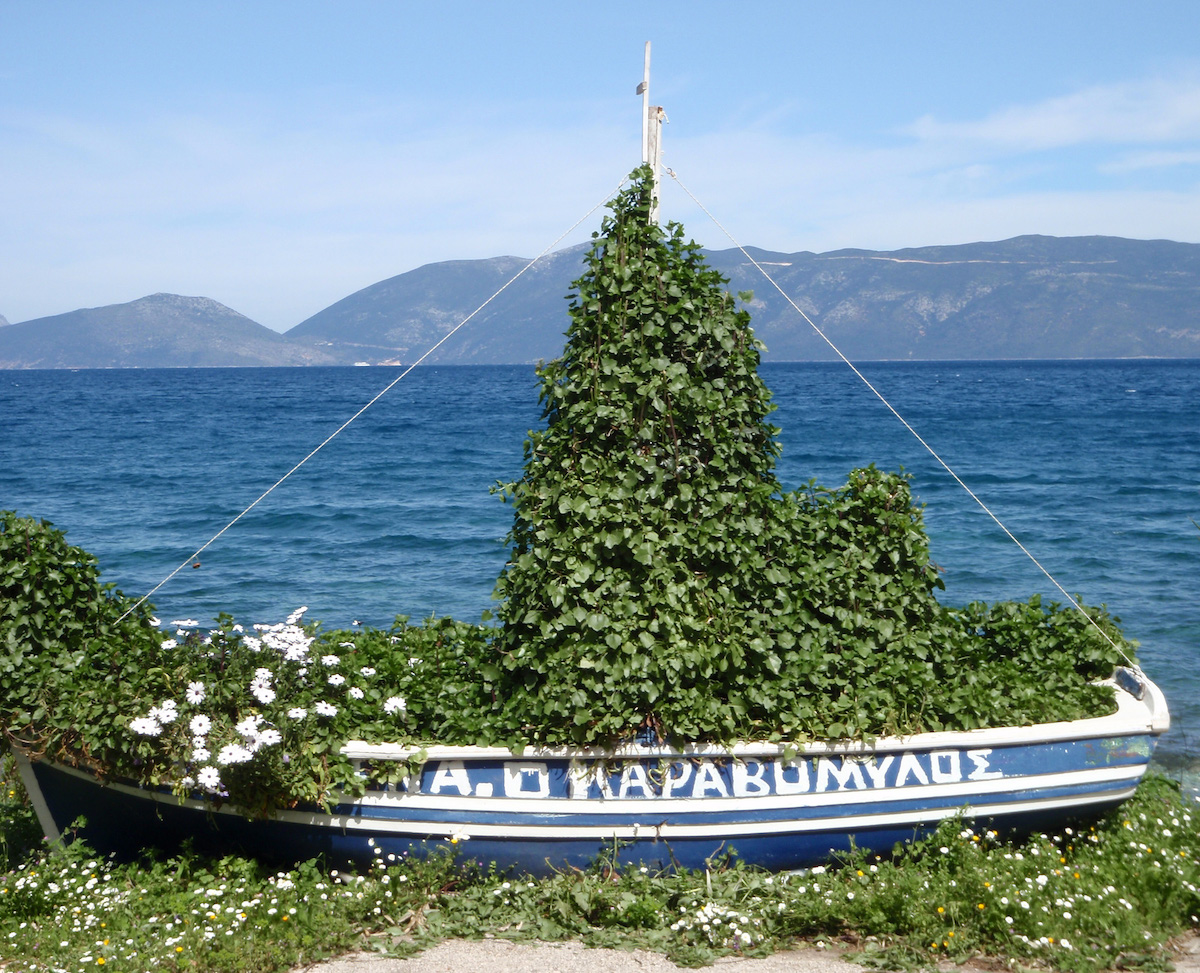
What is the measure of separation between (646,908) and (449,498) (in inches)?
940

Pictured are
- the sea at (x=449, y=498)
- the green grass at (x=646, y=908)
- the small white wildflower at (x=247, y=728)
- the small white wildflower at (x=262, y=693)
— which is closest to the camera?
the green grass at (x=646, y=908)

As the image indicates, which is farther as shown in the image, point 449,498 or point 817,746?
point 449,498

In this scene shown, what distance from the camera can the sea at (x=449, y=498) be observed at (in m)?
16.3

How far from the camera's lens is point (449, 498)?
28.6 metres

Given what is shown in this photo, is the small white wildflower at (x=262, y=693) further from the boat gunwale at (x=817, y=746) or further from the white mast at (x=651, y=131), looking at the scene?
the white mast at (x=651, y=131)

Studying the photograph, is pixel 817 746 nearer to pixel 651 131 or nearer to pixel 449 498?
pixel 651 131

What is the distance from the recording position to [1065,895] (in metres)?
5.22

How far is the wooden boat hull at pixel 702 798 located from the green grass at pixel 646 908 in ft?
0.46

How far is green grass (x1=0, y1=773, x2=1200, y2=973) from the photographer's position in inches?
195

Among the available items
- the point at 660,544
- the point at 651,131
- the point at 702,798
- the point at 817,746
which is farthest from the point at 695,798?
the point at 651,131

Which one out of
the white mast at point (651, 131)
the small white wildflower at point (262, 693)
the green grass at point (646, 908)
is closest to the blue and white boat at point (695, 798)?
the green grass at point (646, 908)

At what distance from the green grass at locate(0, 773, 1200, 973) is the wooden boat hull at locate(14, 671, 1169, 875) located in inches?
5.5

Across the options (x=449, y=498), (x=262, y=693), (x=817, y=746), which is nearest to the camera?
(x=262, y=693)

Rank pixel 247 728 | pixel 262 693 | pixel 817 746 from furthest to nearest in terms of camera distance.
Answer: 1. pixel 817 746
2. pixel 262 693
3. pixel 247 728
